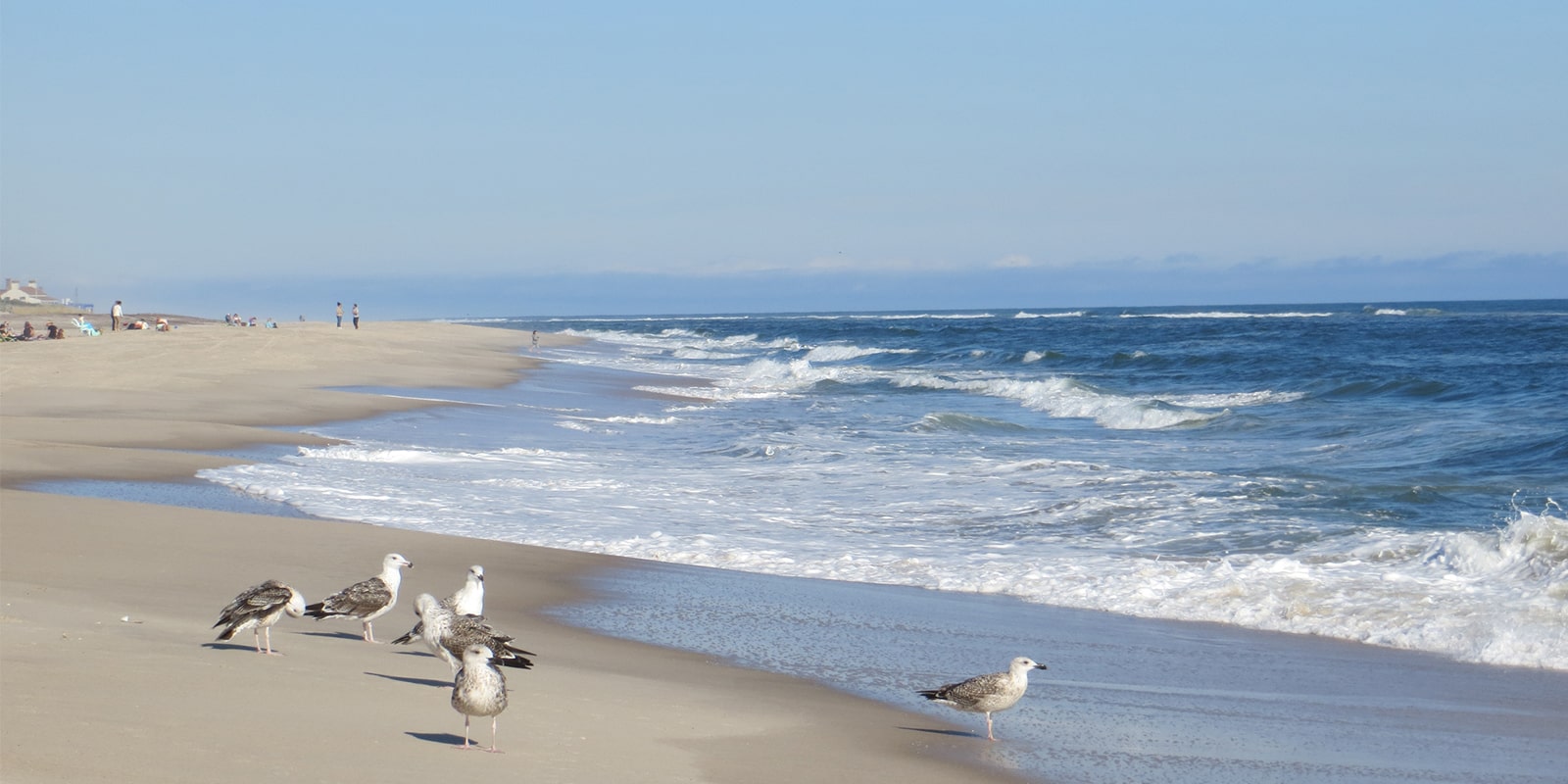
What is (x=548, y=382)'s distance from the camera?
1336 inches

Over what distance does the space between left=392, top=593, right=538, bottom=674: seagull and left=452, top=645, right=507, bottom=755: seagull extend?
929 millimetres

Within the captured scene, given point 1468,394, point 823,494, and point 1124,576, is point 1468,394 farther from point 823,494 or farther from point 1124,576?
point 1124,576

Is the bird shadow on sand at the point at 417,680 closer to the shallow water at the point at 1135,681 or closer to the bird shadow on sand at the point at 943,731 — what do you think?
the shallow water at the point at 1135,681

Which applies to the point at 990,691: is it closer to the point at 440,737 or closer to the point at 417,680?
the point at 440,737

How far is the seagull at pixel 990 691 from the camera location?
5969mm

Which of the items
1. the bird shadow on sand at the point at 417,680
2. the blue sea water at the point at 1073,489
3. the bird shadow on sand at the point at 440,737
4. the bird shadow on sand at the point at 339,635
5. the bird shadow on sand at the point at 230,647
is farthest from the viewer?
the blue sea water at the point at 1073,489

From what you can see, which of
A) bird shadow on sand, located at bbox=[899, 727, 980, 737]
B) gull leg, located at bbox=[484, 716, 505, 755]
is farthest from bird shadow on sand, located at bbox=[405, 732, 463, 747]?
bird shadow on sand, located at bbox=[899, 727, 980, 737]

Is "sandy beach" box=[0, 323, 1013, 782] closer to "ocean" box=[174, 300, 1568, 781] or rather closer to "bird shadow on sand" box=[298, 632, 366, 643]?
"bird shadow on sand" box=[298, 632, 366, 643]

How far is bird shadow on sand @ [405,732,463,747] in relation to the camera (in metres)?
5.22

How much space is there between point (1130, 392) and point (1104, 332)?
42.2 m

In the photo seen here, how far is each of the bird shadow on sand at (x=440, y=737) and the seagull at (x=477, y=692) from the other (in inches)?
2.8

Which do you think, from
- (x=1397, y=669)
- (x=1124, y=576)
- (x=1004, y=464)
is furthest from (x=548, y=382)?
(x=1397, y=669)

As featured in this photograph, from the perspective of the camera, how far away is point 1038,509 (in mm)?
13430

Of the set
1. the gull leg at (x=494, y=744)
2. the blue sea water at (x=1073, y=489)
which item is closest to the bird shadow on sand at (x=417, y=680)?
the gull leg at (x=494, y=744)
